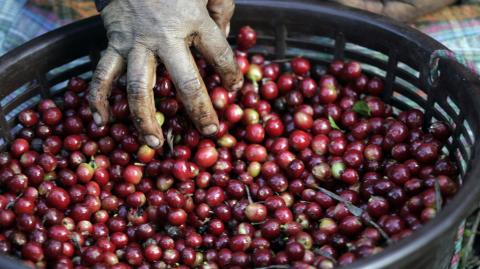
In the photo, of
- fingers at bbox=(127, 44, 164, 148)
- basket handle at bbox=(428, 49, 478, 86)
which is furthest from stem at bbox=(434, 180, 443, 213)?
fingers at bbox=(127, 44, 164, 148)

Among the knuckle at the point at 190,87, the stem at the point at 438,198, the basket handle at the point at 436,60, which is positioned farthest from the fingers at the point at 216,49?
the stem at the point at 438,198

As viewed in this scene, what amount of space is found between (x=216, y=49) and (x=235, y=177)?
2.06 ft

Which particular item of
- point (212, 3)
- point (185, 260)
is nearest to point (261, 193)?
point (185, 260)

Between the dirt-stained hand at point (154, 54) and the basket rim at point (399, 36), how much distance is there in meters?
0.38

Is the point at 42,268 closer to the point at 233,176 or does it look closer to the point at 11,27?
the point at 233,176

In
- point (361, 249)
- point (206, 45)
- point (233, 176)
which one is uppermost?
point (206, 45)

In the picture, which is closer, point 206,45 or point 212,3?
point 206,45

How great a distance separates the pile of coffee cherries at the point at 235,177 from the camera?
7.94 ft

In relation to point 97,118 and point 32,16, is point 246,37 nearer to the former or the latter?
point 97,118

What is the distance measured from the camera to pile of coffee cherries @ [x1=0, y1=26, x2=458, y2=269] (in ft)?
7.94

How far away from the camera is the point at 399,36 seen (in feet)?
9.53

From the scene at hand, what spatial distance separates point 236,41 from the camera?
10.8ft

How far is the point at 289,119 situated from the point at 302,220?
26.5 inches

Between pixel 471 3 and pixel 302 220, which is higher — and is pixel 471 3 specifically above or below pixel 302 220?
above
